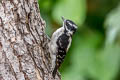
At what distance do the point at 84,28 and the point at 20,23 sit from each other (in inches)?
172

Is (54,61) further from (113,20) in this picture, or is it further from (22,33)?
(113,20)

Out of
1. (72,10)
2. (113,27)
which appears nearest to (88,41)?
(72,10)

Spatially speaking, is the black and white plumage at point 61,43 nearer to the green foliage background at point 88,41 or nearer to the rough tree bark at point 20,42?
the rough tree bark at point 20,42

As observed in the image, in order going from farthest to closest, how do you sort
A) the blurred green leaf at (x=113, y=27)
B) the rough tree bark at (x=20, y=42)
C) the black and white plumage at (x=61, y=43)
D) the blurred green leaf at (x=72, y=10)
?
the blurred green leaf at (x=72, y=10)
the blurred green leaf at (x=113, y=27)
the black and white plumage at (x=61, y=43)
the rough tree bark at (x=20, y=42)

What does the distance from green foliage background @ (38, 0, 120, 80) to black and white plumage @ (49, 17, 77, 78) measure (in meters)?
1.29

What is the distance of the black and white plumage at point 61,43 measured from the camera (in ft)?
22.0

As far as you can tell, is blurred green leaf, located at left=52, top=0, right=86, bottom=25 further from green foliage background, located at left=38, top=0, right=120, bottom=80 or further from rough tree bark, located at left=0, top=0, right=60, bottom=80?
rough tree bark, located at left=0, top=0, right=60, bottom=80

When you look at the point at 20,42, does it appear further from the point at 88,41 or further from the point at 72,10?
the point at 88,41

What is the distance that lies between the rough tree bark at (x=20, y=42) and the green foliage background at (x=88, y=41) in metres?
2.45

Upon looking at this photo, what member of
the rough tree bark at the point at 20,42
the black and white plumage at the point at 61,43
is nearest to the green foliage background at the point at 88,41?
the black and white plumage at the point at 61,43

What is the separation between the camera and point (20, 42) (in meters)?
5.79

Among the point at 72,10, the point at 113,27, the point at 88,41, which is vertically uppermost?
the point at 72,10

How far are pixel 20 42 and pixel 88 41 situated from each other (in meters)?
3.97

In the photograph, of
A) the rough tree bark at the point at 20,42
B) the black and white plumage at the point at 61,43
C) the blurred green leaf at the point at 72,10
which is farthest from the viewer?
the blurred green leaf at the point at 72,10
